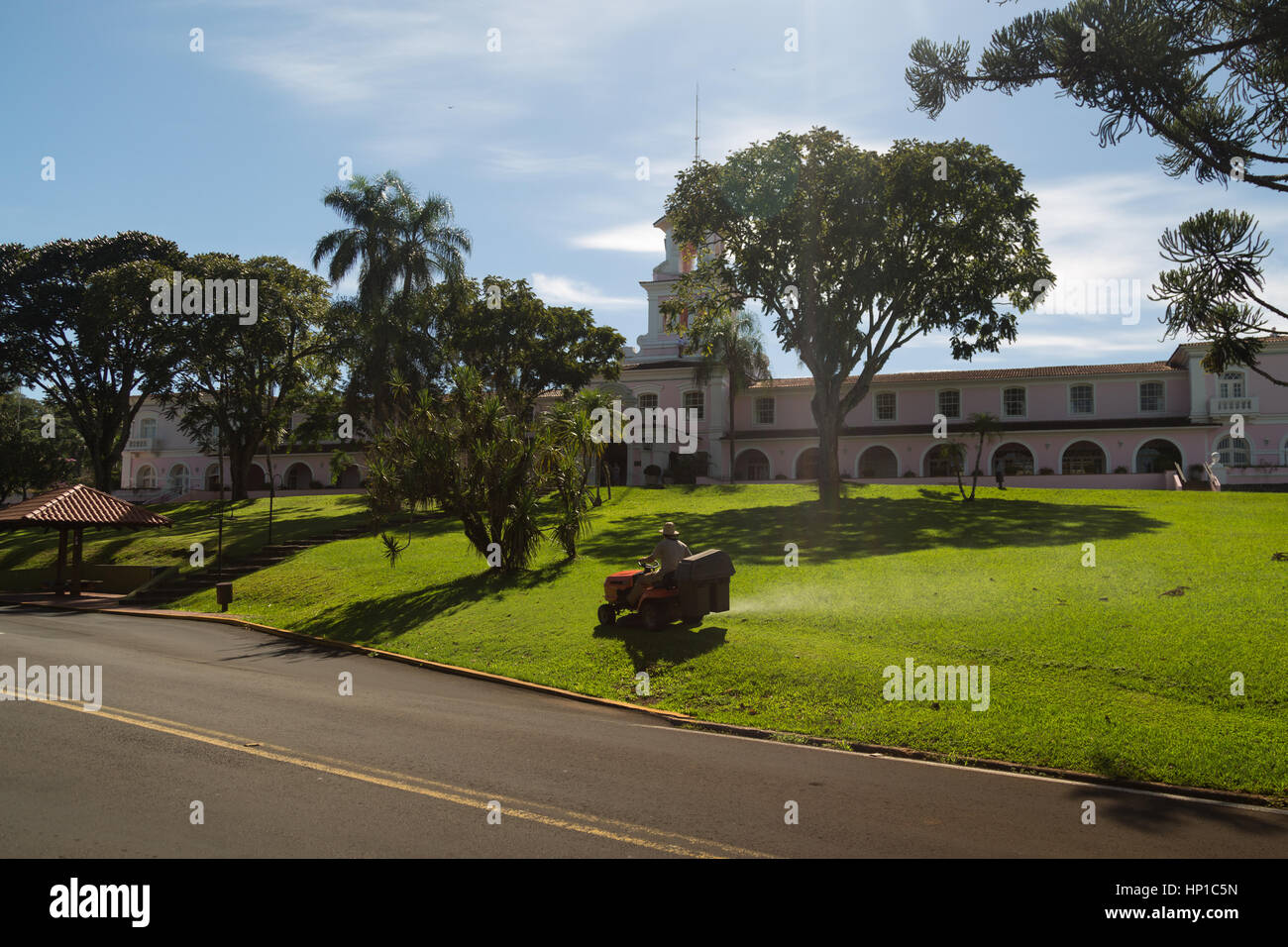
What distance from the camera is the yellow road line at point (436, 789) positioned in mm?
6324

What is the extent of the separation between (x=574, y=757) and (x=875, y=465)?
48.0 metres

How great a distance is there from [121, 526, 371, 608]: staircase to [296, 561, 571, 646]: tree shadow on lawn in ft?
27.0

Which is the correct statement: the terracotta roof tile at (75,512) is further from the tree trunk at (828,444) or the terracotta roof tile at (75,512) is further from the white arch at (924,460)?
the white arch at (924,460)

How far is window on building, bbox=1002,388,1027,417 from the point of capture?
51875 millimetres

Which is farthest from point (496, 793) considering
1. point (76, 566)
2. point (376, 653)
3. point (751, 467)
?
point (751, 467)

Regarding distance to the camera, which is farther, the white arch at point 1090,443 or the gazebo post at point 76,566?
the white arch at point 1090,443

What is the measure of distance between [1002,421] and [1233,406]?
1152 cm

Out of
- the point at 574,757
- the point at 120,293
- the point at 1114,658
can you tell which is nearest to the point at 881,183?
the point at 1114,658

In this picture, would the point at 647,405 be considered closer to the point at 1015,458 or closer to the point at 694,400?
the point at 694,400

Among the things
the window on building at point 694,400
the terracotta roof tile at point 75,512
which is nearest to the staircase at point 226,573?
the terracotta roof tile at point 75,512

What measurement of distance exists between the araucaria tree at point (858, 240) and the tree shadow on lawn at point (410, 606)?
15954mm

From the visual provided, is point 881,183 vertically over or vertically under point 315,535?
over

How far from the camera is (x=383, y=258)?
41.7 m
